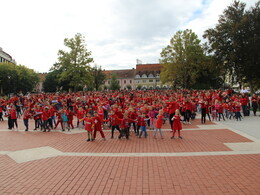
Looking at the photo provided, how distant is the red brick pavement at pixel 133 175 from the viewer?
5.14 metres

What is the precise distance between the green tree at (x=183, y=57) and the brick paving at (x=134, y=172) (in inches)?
1404

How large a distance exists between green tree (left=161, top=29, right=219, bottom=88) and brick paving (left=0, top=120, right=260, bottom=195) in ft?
117

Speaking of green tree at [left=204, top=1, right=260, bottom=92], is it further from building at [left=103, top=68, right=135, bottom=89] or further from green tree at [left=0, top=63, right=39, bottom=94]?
building at [left=103, top=68, right=135, bottom=89]

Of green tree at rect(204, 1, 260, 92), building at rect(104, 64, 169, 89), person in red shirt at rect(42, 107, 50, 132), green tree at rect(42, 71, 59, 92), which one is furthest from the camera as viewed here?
building at rect(104, 64, 169, 89)

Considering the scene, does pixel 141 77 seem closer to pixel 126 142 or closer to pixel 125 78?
pixel 125 78

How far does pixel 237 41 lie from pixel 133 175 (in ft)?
89.9

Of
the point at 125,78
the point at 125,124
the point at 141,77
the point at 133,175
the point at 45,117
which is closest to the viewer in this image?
the point at 133,175

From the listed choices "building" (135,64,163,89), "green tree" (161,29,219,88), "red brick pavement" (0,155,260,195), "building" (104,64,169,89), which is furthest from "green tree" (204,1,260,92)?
"building" (135,64,163,89)

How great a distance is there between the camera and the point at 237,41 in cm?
2741

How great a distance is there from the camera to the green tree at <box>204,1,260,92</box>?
1032 inches

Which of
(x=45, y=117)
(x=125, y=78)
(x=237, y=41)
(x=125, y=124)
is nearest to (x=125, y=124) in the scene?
(x=125, y=124)

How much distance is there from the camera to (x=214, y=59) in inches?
Result: 1210

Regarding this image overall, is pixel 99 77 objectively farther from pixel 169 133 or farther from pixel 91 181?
pixel 91 181

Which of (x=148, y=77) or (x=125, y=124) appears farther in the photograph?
(x=148, y=77)
